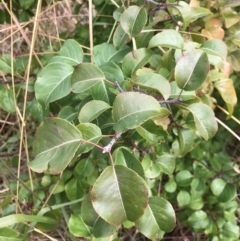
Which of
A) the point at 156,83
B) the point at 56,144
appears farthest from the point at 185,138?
the point at 56,144

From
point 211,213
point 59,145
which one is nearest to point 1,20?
Answer: point 59,145

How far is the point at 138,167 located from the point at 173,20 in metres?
0.32

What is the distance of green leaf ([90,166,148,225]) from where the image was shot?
448mm

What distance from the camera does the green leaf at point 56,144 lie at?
46 cm

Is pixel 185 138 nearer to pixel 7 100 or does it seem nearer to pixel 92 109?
pixel 92 109

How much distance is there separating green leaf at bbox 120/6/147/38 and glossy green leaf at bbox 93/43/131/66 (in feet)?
0.19

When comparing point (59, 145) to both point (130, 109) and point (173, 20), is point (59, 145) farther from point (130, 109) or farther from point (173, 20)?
point (173, 20)

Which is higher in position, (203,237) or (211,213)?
(211,213)

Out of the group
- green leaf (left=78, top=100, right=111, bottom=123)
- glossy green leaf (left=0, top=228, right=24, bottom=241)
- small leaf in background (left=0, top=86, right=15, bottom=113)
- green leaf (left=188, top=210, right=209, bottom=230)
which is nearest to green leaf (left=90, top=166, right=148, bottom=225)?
green leaf (left=78, top=100, right=111, bottom=123)

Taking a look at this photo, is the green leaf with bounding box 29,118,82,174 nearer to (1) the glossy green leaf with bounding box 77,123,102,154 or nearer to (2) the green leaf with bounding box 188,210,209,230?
(1) the glossy green leaf with bounding box 77,123,102,154

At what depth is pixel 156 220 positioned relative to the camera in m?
0.55

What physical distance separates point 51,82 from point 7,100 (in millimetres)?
181

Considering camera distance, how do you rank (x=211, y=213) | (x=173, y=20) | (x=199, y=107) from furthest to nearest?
(x=211, y=213)
(x=173, y=20)
(x=199, y=107)

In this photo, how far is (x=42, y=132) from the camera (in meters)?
0.49
